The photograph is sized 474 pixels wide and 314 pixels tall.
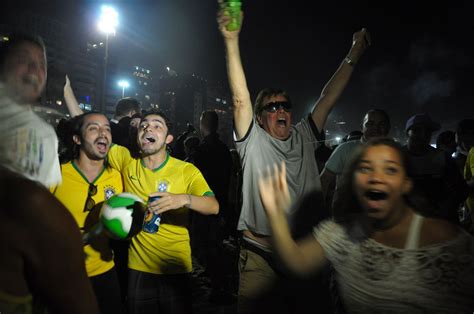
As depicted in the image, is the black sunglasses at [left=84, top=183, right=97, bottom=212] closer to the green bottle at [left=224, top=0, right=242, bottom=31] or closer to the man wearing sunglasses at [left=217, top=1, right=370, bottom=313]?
the man wearing sunglasses at [left=217, top=1, right=370, bottom=313]

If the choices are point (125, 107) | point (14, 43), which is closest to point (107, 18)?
point (125, 107)

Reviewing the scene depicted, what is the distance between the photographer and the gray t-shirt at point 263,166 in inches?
128

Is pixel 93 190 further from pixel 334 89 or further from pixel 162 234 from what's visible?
pixel 334 89

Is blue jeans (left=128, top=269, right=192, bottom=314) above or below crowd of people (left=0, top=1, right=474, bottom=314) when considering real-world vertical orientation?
below

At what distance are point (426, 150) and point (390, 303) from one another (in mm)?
3439

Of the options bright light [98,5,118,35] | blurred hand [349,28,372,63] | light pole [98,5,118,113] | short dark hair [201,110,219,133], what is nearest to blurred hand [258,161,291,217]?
blurred hand [349,28,372,63]

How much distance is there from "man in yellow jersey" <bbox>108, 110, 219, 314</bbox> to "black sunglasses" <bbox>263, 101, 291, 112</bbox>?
1.18 metres

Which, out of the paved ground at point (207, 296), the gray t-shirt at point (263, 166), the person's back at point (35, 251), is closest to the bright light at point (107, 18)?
the paved ground at point (207, 296)

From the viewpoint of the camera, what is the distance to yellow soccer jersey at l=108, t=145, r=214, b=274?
3.40 meters

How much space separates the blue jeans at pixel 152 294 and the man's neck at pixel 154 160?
3.96 feet

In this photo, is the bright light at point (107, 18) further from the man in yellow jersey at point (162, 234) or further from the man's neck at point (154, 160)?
the man's neck at point (154, 160)

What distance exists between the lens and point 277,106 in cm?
361

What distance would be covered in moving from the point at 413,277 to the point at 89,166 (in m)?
3.36

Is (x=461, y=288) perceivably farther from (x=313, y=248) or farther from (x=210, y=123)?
(x=210, y=123)
